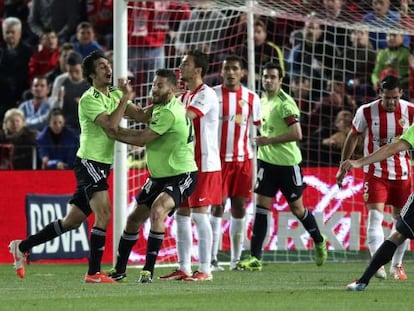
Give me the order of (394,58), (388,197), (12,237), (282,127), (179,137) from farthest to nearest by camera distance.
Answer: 1. (394,58)
2. (12,237)
3. (282,127)
4. (388,197)
5. (179,137)

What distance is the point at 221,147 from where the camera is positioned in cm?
1526

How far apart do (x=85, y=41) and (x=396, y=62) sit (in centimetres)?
511

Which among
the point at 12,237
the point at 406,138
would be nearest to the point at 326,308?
the point at 406,138

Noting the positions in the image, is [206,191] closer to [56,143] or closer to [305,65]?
[56,143]

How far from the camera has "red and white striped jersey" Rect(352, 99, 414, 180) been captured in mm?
13805

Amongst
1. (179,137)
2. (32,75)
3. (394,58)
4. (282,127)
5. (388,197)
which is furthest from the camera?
(32,75)

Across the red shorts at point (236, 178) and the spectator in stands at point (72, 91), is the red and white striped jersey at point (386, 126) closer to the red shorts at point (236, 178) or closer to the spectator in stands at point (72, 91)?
the red shorts at point (236, 178)

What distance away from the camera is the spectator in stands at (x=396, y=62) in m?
18.9

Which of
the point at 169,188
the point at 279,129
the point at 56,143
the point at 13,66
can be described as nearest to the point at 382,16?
the point at 279,129

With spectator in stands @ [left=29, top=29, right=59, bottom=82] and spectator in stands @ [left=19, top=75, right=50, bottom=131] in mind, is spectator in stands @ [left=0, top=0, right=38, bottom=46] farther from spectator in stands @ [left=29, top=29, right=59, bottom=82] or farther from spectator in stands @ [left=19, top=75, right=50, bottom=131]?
spectator in stands @ [left=19, top=75, right=50, bottom=131]

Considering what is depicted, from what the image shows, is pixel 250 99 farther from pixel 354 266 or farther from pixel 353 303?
pixel 353 303

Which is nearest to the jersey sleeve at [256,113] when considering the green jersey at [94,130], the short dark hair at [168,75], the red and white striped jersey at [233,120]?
the red and white striped jersey at [233,120]

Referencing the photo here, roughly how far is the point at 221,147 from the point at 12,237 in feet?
9.87

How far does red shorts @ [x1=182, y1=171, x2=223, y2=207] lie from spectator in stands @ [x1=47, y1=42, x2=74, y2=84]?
24.1 ft
